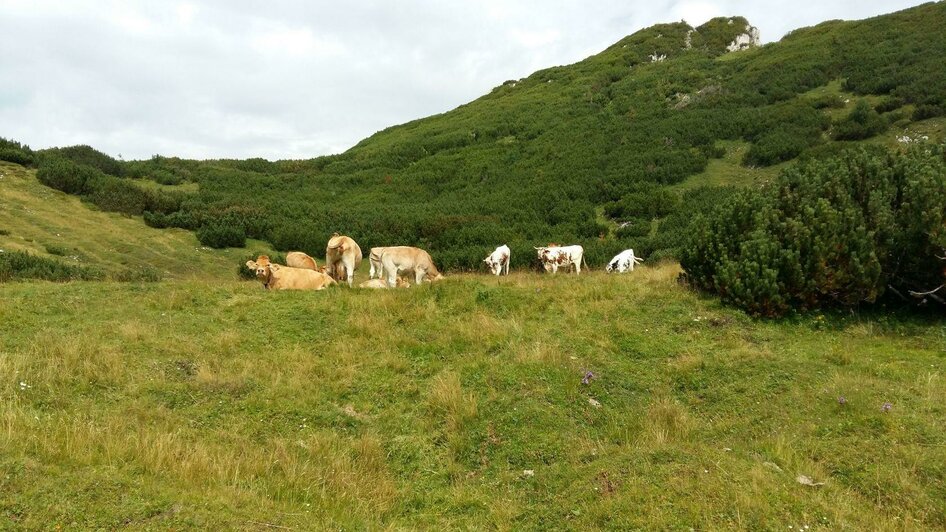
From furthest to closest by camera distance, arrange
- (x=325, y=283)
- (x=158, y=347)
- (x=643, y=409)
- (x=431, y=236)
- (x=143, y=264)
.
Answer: (x=431, y=236) < (x=143, y=264) < (x=325, y=283) < (x=158, y=347) < (x=643, y=409)

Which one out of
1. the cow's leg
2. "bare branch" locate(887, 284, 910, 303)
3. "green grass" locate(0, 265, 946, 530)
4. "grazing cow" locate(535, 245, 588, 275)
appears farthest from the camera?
"grazing cow" locate(535, 245, 588, 275)

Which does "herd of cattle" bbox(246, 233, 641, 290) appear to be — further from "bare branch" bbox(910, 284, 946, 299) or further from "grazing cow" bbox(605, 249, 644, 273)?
"bare branch" bbox(910, 284, 946, 299)

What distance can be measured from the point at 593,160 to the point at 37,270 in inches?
1077

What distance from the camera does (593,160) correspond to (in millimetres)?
33906

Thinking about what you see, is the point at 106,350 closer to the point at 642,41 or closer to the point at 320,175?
the point at 320,175

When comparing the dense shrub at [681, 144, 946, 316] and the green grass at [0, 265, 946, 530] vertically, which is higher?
the dense shrub at [681, 144, 946, 316]

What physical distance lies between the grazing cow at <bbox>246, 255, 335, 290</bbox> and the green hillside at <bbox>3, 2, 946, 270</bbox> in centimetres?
857

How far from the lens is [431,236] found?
25.9 m

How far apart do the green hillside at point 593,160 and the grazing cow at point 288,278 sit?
28.1 feet

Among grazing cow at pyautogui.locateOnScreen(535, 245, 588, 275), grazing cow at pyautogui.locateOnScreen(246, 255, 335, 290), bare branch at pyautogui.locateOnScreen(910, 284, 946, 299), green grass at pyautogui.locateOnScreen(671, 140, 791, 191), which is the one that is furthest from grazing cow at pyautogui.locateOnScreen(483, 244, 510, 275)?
green grass at pyautogui.locateOnScreen(671, 140, 791, 191)

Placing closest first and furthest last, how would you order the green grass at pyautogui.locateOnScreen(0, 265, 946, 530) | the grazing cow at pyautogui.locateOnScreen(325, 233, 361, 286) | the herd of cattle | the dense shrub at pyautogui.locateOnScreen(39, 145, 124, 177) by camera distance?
the green grass at pyautogui.locateOnScreen(0, 265, 946, 530) < the herd of cattle < the grazing cow at pyautogui.locateOnScreen(325, 233, 361, 286) < the dense shrub at pyautogui.locateOnScreen(39, 145, 124, 177)

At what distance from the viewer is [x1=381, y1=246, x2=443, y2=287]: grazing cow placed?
13773 millimetres

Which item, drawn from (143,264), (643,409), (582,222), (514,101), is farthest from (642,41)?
(643,409)

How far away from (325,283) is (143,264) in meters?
8.76
